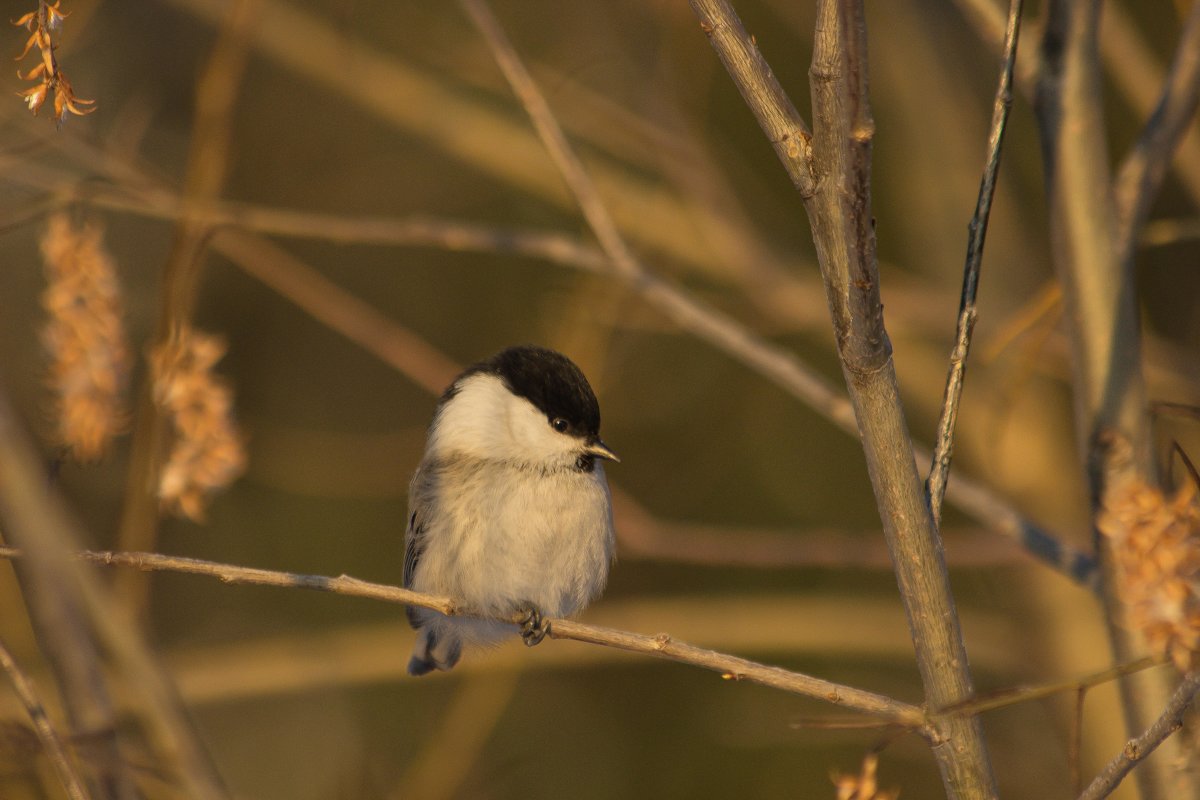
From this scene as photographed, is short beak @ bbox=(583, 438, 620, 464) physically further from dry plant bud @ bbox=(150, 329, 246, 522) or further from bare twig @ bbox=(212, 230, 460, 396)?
dry plant bud @ bbox=(150, 329, 246, 522)

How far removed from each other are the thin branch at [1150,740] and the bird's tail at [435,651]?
2.20 meters

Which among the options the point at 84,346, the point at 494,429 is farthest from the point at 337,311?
the point at 84,346

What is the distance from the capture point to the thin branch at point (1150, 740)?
51.9 inches

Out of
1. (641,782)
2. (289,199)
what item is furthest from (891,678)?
(289,199)

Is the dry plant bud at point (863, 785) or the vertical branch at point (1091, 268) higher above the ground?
the vertical branch at point (1091, 268)

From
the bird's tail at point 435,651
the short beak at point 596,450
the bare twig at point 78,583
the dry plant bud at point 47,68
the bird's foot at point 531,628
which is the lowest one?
the bare twig at point 78,583

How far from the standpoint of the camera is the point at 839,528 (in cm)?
530

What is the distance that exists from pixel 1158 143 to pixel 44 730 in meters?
2.19

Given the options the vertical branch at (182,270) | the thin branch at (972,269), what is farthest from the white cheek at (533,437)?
the thin branch at (972,269)

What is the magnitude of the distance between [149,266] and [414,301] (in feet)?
4.25

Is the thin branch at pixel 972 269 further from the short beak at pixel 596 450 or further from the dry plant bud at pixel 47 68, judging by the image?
the short beak at pixel 596 450

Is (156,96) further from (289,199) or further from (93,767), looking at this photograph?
(93,767)

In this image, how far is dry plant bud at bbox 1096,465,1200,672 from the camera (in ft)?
4.34

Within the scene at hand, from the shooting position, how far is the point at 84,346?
1980mm
